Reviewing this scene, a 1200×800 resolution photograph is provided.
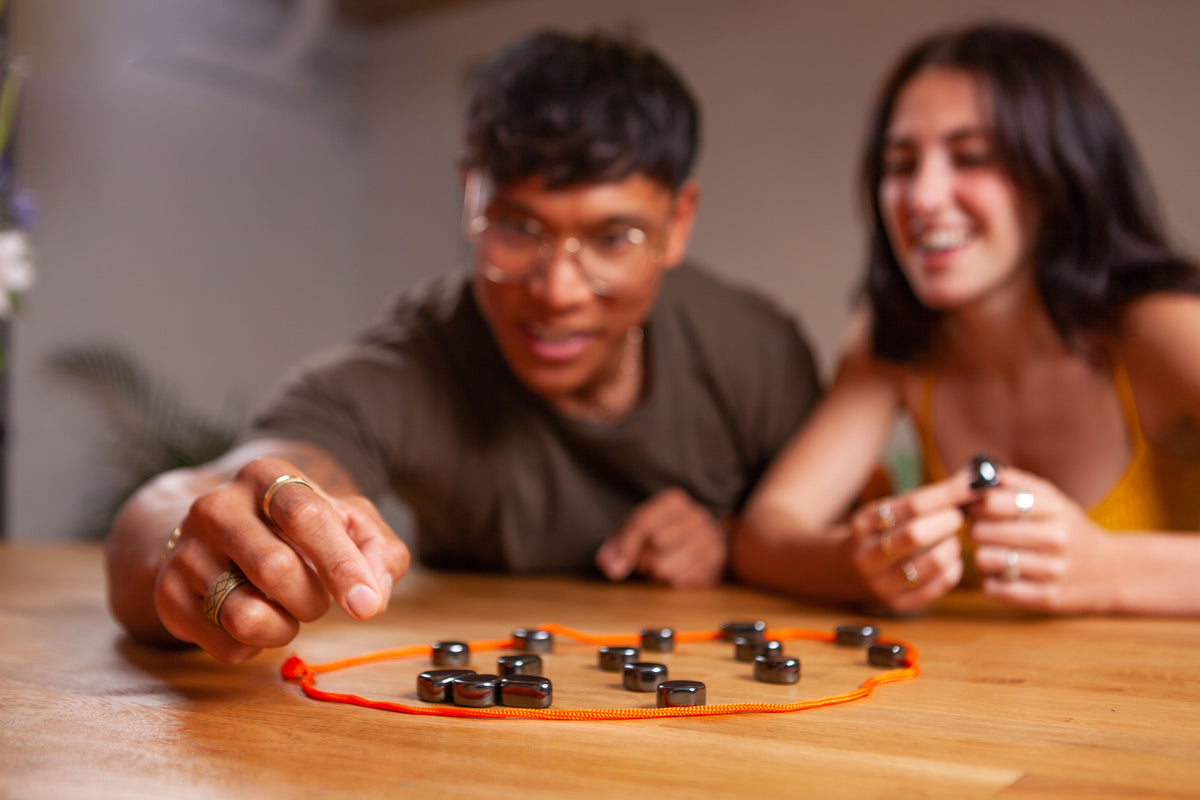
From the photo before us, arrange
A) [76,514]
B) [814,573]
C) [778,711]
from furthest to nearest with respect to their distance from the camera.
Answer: [76,514]
[814,573]
[778,711]

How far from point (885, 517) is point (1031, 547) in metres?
0.19

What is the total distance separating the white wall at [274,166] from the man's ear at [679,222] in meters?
3.25

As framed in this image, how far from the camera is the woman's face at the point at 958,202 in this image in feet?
5.99

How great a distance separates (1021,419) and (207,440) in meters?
4.45

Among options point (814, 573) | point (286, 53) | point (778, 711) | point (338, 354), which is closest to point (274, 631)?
point (778, 711)

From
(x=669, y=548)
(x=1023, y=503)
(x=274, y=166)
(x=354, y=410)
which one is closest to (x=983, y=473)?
(x=1023, y=503)

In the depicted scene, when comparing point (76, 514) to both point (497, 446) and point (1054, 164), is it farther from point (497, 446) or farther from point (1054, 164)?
point (1054, 164)

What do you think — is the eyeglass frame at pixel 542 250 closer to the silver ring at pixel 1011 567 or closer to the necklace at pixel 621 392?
the necklace at pixel 621 392

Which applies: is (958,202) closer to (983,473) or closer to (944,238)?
(944,238)

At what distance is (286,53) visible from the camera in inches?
250

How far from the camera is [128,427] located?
555cm

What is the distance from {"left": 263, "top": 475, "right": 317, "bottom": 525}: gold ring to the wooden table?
16 cm

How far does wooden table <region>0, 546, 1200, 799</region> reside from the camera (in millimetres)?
707

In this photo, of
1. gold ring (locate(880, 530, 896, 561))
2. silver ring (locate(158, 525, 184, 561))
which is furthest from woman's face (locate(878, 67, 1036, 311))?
silver ring (locate(158, 525, 184, 561))
